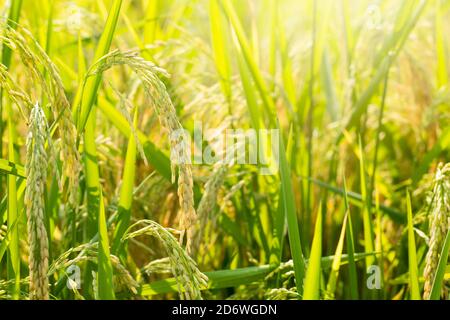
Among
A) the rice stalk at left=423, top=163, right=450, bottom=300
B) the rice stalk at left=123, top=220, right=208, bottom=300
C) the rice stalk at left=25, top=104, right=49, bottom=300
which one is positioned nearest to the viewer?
the rice stalk at left=25, top=104, right=49, bottom=300

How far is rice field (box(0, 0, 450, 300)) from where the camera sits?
0.98 m

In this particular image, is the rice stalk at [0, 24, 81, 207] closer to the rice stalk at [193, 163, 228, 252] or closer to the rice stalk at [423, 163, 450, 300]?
the rice stalk at [193, 163, 228, 252]

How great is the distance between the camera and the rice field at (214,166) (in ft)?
3.22

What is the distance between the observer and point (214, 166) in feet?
4.55

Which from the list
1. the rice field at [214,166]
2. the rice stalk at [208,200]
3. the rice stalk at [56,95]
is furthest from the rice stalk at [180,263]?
the rice stalk at [208,200]

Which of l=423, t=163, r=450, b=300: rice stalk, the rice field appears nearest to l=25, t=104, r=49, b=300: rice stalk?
the rice field

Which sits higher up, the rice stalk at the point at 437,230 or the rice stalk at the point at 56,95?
the rice stalk at the point at 56,95

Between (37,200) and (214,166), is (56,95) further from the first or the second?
(214,166)

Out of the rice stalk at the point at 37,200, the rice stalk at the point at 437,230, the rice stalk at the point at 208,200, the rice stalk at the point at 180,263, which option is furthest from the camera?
the rice stalk at the point at 208,200

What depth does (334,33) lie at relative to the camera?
2238mm

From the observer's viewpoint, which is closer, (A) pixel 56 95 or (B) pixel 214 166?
(A) pixel 56 95

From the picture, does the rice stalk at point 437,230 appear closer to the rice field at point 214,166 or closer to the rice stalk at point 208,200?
the rice field at point 214,166

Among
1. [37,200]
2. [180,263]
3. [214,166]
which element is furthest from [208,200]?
[37,200]

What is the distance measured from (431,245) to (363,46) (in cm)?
99
